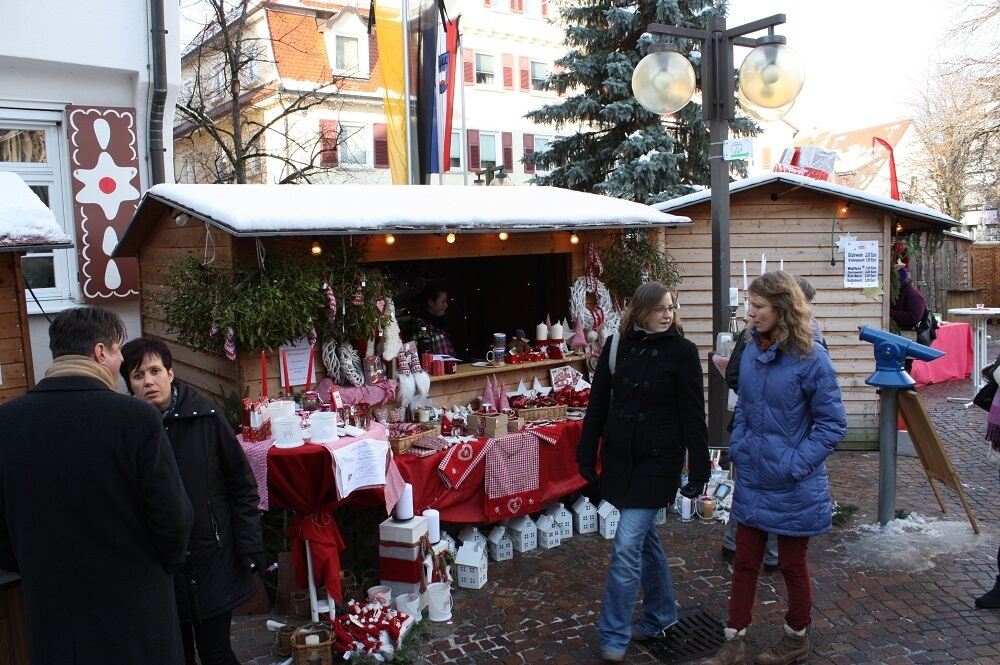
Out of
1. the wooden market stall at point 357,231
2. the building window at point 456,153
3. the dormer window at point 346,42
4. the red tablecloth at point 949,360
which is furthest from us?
the building window at point 456,153

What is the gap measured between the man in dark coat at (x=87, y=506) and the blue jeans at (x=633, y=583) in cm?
224

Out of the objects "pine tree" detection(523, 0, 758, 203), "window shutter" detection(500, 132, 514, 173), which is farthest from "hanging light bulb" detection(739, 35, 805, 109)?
"window shutter" detection(500, 132, 514, 173)

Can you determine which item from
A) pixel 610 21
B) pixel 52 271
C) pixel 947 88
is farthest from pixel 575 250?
pixel 947 88

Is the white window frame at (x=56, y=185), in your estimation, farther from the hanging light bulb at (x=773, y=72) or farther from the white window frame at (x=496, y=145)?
the white window frame at (x=496, y=145)

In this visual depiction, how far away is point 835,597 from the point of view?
5.03 meters

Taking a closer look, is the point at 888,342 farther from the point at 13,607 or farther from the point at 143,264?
the point at 143,264

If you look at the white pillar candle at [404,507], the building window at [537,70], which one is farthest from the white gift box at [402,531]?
the building window at [537,70]

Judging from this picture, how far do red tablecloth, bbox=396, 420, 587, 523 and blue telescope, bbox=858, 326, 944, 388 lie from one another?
7.26 feet

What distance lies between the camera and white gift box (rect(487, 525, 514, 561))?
580cm

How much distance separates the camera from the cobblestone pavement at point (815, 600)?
4.45 metres

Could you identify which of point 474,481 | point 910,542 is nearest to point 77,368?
point 474,481

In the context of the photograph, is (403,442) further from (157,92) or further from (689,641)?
(157,92)

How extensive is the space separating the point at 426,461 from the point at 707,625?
6.57 ft

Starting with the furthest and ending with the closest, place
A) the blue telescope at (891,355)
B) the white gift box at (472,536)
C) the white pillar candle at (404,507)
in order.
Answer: the blue telescope at (891,355) < the white gift box at (472,536) < the white pillar candle at (404,507)
